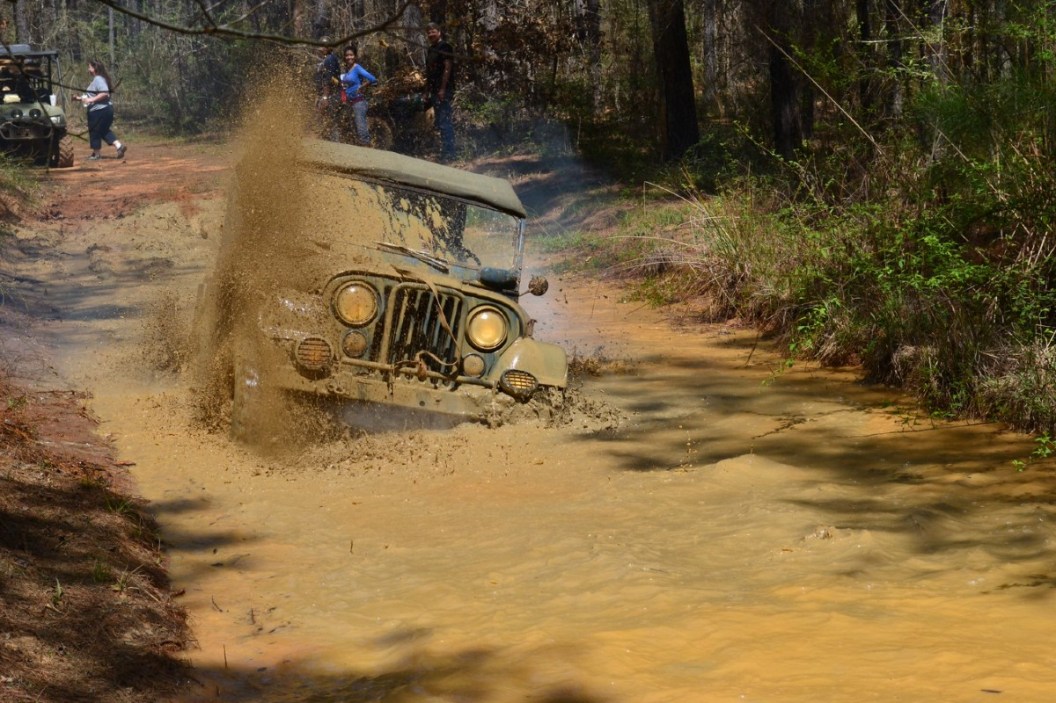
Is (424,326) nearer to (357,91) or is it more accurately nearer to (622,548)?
(622,548)

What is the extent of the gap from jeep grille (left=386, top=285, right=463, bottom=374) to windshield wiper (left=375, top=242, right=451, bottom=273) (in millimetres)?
413

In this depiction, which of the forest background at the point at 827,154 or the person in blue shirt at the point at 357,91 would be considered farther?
the person in blue shirt at the point at 357,91

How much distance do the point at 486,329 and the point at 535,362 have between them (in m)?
0.36

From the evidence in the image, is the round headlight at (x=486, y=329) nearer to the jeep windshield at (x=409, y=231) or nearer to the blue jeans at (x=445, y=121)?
the jeep windshield at (x=409, y=231)

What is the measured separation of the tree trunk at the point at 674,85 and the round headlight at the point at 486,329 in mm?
11389

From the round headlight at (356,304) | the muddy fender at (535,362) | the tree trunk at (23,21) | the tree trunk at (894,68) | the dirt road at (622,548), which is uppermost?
the tree trunk at (23,21)

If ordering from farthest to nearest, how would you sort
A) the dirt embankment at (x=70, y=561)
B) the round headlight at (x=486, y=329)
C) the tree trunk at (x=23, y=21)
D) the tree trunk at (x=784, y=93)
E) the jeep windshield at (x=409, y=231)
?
the tree trunk at (x=23, y=21)
the tree trunk at (x=784, y=93)
the jeep windshield at (x=409, y=231)
the round headlight at (x=486, y=329)
the dirt embankment at (x=70, y=561)

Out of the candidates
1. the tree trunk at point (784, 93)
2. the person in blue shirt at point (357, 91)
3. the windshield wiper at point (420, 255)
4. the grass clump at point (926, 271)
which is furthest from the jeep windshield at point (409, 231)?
the person in blue shirt at point (357, 91)

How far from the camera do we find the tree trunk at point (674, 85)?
18.0 metres

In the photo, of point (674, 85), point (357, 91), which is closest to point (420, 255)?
point (674, 85)

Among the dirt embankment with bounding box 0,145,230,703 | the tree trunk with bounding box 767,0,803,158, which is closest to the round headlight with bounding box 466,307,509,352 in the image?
the dirt embankment with bounding box 0,145,230,703

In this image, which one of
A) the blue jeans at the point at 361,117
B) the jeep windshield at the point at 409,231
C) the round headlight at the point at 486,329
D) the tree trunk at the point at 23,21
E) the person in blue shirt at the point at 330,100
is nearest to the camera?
the round headlight at the point at 486,329

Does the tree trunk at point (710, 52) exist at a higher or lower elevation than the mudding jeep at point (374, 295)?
higher

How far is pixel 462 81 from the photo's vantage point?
73.5ft
